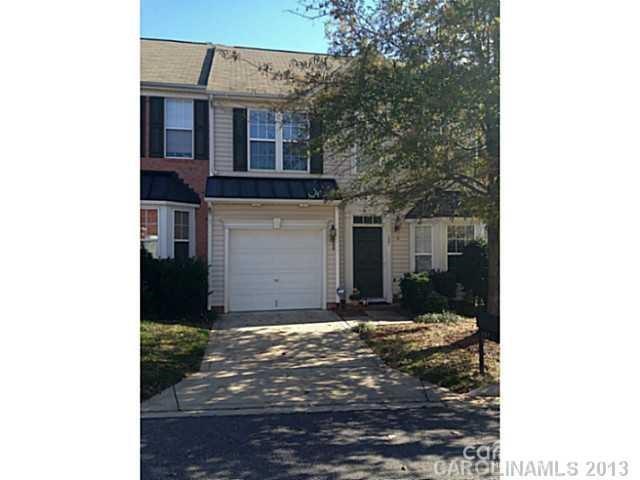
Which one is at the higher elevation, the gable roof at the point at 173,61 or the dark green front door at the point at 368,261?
the gable roof at the point at 173,61

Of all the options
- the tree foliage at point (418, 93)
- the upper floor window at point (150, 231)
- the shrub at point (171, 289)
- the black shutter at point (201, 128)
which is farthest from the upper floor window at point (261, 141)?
the tree foliage at point (418, 93)

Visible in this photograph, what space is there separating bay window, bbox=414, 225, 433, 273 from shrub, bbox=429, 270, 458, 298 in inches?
30.4

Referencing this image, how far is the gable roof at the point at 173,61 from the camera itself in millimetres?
11211

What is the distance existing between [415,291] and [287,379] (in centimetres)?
558

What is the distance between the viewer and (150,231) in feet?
33.2

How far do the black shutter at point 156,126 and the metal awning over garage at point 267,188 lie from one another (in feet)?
5.44

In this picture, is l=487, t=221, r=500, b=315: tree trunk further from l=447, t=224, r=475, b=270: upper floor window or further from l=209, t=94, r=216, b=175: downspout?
l=209, t=94, r=216, b=175: downspout

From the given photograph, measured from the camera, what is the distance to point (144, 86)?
10.6m

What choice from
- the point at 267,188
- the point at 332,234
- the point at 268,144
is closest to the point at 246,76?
the point at 268,144

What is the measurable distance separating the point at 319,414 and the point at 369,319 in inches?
216

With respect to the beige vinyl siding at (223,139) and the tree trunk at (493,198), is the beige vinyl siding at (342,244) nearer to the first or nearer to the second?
the beige vinyl siding at (223,139)

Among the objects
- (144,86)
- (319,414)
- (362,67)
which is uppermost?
(144,86)
